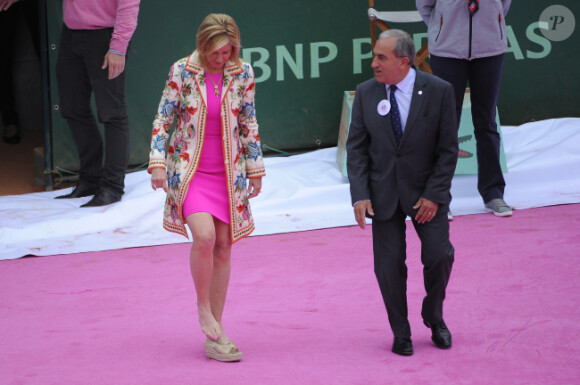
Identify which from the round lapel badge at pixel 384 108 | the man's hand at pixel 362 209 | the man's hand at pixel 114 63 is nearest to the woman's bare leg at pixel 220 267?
the man's hand at pixel 362 209

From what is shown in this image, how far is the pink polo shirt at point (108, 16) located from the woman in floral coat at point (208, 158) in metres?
2.81

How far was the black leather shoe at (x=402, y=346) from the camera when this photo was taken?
4742 mm

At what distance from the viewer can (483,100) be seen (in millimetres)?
7551

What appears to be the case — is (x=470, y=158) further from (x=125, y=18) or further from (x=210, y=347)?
(x=210, y=347)

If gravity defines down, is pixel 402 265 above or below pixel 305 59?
below

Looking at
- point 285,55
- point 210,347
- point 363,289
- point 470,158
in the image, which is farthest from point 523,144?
point 210,347

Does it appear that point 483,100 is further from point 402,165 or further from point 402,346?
point 402,346

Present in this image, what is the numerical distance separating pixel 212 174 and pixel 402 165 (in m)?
0.95

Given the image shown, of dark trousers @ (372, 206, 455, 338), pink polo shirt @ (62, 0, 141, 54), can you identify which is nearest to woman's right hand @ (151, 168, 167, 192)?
dark trousers @ (372, 206, 455, 338)

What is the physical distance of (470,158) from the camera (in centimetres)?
845

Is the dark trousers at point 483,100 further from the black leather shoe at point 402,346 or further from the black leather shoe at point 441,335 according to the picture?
the black leather shoe at point 402,346

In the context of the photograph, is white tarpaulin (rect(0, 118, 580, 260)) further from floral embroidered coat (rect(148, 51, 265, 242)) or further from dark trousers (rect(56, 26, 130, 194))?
floral embroidered coat (rect(148, 51, 265, 242))

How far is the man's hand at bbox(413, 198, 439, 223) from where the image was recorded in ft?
15.3

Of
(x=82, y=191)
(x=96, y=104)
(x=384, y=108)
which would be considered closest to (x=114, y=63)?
(x=96, y=104)
